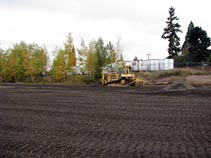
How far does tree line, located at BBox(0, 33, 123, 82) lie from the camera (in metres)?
66.8

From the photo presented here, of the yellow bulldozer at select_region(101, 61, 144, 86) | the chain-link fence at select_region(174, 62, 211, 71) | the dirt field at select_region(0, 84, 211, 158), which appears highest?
the chain-link fence at select_region(174, 62, 211, 71)

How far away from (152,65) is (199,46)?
12.6 meters

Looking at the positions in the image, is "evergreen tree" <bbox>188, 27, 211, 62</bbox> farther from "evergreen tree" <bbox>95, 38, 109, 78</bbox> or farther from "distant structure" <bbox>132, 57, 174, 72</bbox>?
"evergreen tree" <bbox>95, 38, 109, 78</bbox>

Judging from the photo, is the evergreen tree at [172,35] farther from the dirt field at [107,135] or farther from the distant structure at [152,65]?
the dirt field at [107,135]

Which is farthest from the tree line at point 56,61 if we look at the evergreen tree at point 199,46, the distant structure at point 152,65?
the evergreen tree at point 199,46

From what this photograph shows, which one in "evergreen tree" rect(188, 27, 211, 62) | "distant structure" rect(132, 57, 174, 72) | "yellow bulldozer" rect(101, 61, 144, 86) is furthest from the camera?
"evergreen tree" rect(188, 27, 211, 62)

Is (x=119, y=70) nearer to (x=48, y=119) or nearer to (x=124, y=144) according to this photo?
(x=48, y=119)

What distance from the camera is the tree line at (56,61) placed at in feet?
219

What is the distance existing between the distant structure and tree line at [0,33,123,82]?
6.11 meters

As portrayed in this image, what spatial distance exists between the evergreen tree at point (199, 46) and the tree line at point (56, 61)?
60.5ft

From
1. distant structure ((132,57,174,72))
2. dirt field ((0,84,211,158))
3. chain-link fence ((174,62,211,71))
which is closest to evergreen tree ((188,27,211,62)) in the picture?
chain-link fence ((174,62,211,71))

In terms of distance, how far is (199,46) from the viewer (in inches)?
3017

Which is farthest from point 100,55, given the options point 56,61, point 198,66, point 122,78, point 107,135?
point 107,135

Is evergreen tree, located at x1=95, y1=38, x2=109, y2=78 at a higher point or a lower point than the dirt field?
higher
